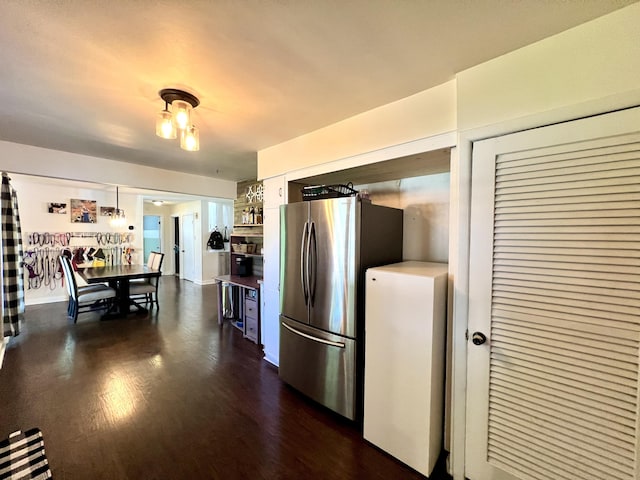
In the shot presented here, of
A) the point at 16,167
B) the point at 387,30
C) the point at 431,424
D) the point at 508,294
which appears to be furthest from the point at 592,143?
the point at 16,167

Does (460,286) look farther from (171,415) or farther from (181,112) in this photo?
(171,415)

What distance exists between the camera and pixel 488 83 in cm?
151

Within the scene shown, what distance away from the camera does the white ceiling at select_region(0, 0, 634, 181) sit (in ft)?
3.79

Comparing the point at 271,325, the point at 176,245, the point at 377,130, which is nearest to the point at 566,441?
the point at 377,130

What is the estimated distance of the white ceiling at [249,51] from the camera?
1156 millimetres

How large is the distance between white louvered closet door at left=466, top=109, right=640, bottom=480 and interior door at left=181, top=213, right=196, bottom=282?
7761 mm

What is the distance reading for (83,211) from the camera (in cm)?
592

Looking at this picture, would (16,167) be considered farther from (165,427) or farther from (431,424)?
(431,424)

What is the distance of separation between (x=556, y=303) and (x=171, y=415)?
107 inches

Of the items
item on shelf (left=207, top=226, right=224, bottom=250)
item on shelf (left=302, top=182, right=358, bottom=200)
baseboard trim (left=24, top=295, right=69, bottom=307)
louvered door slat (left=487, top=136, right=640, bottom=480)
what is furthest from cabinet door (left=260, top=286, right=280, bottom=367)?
baseboard trim (left=24, top=295, right=69, bottom=307)

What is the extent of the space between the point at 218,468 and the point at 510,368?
1.83 meters

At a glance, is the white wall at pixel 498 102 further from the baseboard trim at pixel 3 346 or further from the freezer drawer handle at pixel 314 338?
the baseboard trim at pixel 3 346

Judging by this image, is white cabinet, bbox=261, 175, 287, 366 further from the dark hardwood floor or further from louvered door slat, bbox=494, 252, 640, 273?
louvered door slat, bbox=494, 252, 640, 273

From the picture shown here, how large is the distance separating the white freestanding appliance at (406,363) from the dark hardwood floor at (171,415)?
157 mm
